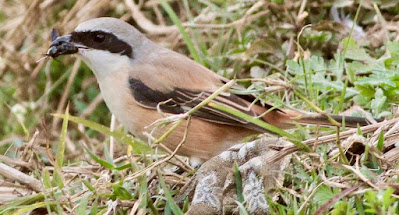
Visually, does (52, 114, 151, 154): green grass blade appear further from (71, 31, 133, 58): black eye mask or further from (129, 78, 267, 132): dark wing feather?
(71, 31, 133, 58): black eye mask

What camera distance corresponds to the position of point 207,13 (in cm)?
600

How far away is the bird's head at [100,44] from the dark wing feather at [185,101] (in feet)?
0.81

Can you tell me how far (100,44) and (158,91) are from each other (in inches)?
20.7

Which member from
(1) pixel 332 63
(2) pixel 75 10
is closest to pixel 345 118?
(1) pixel 332 63

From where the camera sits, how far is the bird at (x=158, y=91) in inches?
171

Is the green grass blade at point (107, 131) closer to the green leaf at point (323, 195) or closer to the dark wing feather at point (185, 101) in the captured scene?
the dark wing feather at point (185, 101)

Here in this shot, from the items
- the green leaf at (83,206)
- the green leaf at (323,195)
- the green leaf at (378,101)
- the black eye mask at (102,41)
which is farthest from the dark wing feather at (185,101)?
the green leaf at (323,195)

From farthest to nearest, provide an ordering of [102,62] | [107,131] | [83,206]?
1. [102,62]
2. [107,131]
3. [83,206]

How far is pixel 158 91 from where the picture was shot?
4484mm

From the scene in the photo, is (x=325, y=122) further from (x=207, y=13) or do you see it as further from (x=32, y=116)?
(x=32, y=116)

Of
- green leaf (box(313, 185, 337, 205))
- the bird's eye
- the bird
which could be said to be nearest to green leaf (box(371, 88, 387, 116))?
the bird

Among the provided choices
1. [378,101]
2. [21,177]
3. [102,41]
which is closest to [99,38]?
[102,41]

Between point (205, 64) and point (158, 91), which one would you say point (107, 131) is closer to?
point (158, 91)

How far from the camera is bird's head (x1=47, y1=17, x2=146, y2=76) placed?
4.55 meters
